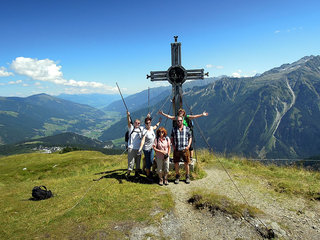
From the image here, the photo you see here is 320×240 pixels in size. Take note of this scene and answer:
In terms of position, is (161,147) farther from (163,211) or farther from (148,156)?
(163,211)

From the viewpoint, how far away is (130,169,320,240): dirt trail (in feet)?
21.1

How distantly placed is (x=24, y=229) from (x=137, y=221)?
3893mm

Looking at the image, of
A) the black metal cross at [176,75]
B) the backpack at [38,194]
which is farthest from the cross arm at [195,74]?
the backpack at [38,194]

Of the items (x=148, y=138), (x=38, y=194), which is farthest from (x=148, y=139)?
(x=38, y=194)

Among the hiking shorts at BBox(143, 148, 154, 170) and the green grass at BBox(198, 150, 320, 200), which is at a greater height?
the hiking shorts at BBox(143, 148, 154, 170)

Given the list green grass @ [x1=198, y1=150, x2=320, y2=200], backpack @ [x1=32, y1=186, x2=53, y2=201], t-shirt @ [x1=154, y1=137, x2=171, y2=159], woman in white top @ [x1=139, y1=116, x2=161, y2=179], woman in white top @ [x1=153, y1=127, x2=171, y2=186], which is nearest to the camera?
backpack @ [x1=32, y1=186, x2=53, y2=201]

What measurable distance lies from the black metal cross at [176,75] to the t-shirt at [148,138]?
343 cm

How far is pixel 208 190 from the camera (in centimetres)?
1009

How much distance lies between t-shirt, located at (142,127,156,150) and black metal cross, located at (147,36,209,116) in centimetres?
343

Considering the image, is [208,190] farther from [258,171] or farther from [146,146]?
[258,171]

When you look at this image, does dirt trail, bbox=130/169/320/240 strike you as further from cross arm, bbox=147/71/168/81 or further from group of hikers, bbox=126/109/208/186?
cross arm, bbox=147/71/168/81

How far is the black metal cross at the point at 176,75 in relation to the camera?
43.3ft

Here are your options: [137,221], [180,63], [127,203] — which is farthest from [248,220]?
[180,63]

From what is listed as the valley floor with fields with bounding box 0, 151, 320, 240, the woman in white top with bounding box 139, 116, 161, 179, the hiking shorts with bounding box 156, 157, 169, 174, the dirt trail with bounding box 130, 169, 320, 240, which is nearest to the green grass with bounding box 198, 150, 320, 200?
the valley floor with fields with bounding box 0, 151, 320, 240
